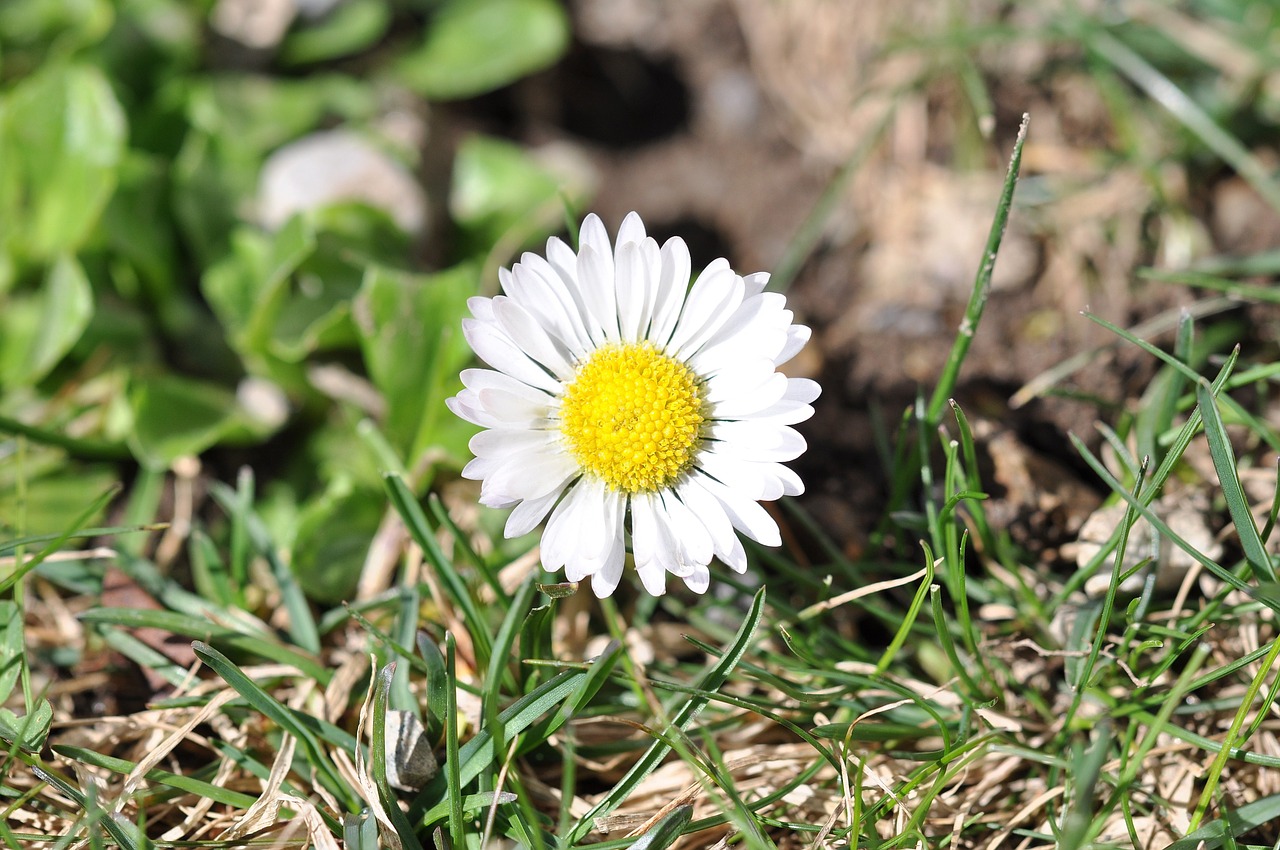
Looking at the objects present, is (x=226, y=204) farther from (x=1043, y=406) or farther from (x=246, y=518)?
(x=1043, y=406)

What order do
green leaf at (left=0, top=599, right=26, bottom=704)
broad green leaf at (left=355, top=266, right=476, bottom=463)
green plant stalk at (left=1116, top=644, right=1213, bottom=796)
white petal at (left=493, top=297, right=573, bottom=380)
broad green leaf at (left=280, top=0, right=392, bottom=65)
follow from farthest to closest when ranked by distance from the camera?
broad green leaf at (left=280, top=0, right=392, bottom=65)
broad green leaf at (left=355, top=266, right=476, bottom=463)
green leaf at (left=0, top=599, right=26, bottom=704)
white petal at (left=493, top=297, right=573, bottom=380)
green plant stalk at (left=1116, top=644, right=1213, bottom=796)

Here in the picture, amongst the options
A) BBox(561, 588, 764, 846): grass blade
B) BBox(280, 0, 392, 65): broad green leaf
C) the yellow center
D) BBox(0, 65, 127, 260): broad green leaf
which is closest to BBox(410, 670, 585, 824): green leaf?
BBox(561, 588, 764, 846): grass blade

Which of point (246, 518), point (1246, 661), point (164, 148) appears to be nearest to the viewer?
point (1246, 661)

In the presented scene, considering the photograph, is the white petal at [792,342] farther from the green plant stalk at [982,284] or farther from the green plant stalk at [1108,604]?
the green plant stalk at [1108,604]

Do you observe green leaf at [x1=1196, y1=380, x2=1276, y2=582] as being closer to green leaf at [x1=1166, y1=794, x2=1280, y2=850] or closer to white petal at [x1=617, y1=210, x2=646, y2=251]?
green leaf at [x1=1166, y1=794, x2=1280, y2=850]

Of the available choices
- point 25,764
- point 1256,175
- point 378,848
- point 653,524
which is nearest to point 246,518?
point 25,764

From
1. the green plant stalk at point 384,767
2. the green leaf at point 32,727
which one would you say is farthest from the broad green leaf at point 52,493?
the green plant stalk at point 384,767

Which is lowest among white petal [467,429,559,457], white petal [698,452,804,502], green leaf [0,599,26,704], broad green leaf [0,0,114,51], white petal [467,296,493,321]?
green leaf [0,599,26,704]
